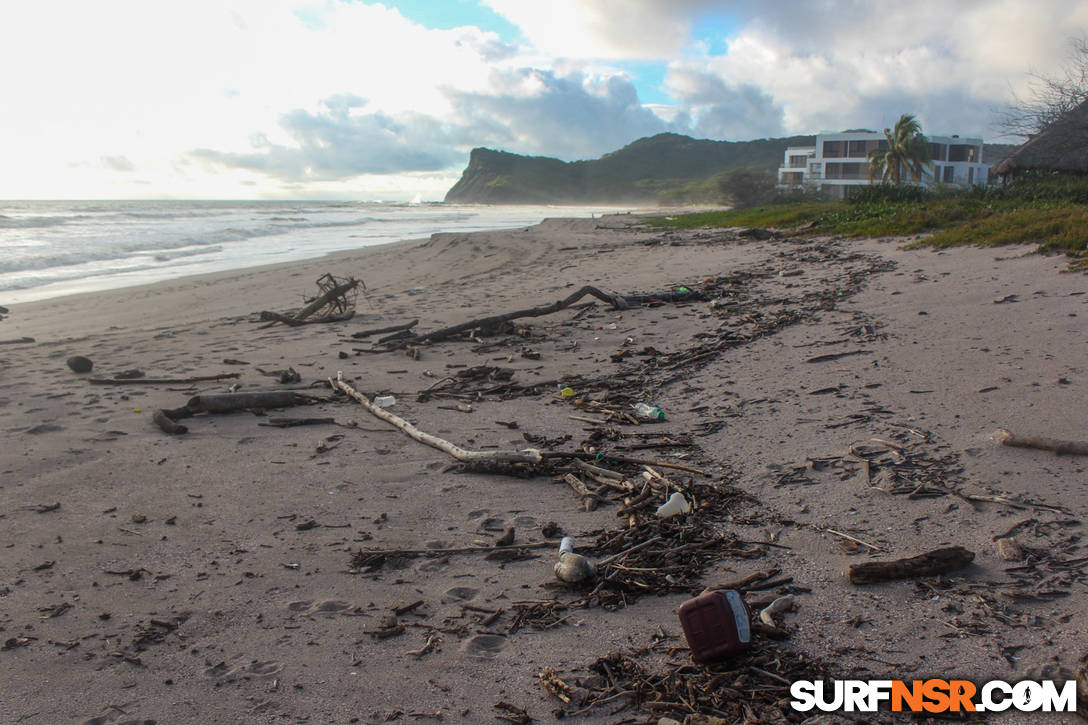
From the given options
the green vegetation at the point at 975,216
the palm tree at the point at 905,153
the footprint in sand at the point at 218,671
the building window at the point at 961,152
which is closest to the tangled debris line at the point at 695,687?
the footprint in sand at the point at 218,671

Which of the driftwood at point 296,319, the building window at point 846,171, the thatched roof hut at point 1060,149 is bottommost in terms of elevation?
the driftwood at point 296,319

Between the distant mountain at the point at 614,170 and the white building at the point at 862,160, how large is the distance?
51.4 metres

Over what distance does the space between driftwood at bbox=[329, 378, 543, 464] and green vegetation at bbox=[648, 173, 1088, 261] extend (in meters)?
6.66

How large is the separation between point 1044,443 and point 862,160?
55.6 m

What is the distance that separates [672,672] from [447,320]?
721cm

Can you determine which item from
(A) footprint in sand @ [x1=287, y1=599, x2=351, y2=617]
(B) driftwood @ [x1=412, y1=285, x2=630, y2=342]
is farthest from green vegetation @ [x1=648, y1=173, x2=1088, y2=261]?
(A) footprint in sand @ [x1=287, y1=599, x2=351, y2=617]

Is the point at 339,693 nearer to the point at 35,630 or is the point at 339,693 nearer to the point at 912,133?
the point at 35,630

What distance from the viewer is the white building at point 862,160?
52.0 m

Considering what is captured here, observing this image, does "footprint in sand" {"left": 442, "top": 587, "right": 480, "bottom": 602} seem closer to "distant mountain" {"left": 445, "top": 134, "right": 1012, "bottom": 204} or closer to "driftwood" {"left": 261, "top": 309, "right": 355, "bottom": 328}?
"driftwood" {"left": 261, "top": 309, "right": 355, "bottom": 328}

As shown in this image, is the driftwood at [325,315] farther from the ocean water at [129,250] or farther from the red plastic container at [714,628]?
the red plastic container at [714,628]

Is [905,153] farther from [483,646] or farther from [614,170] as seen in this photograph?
[614,170]

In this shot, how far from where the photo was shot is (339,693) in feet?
7.54

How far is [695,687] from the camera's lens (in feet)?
7.27

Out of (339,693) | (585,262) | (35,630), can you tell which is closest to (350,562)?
(339,693)
